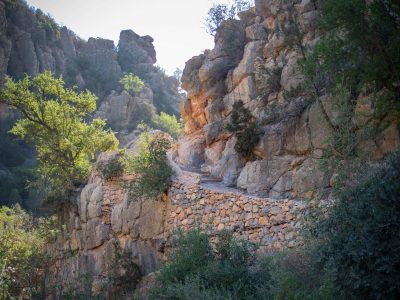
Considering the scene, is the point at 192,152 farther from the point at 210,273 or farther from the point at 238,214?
the point at 210,273

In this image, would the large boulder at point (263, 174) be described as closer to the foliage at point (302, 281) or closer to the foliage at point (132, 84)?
the foliage at point (302, 281)

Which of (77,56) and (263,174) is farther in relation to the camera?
(77,56)

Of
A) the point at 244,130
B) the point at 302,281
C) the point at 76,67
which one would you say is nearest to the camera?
the point at 302,281

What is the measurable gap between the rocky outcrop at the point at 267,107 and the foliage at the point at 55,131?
20.7 ft

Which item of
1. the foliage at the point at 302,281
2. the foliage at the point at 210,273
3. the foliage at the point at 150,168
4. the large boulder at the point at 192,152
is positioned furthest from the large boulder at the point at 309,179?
the large boulder at the point at 192,152

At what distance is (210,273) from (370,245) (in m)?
4.43

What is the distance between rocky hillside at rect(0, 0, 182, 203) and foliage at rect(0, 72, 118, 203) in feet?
61.0

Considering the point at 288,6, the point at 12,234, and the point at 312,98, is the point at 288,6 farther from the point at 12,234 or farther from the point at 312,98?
the point at 12,234

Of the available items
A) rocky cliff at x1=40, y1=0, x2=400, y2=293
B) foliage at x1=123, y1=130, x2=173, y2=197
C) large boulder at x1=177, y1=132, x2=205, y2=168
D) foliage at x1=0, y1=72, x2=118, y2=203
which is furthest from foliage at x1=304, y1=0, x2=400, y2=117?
foliage at x1=0, y1=72, x2=118, y2=203

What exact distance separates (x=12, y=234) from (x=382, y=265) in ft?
51.8

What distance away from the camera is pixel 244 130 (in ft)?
61.3

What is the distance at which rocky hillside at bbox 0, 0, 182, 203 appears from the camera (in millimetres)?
45906

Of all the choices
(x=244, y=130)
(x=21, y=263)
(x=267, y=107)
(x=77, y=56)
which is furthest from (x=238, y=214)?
(x=77, y=56)

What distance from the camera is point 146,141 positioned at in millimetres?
18719
